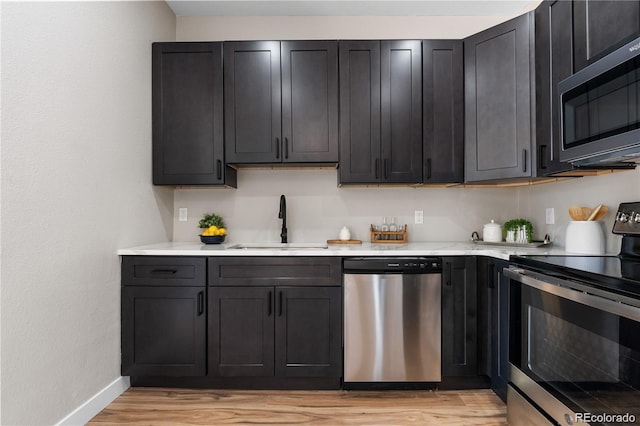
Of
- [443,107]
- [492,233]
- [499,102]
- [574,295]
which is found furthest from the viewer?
[492,233]

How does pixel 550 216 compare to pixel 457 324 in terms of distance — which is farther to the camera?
pixel 550 216

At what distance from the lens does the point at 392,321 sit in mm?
2271

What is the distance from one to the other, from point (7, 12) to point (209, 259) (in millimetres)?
1508

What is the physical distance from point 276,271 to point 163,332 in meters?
0.81

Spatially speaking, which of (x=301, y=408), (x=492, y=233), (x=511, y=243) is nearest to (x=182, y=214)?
(x=301, y=408)

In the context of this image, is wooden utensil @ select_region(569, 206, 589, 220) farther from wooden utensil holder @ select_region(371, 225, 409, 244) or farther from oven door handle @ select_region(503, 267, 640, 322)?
wooden utensil holder @ select_region(371, 225, 409, 244)

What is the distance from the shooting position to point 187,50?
266cm

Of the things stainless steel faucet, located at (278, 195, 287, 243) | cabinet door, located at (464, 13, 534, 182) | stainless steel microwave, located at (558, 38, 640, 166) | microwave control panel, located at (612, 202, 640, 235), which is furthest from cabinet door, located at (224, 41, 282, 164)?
microwave control panel, located at (612, 202, 640, 235)

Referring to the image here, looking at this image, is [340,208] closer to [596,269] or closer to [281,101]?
[281,101]

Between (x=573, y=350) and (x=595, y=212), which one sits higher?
(x=595, y=212)

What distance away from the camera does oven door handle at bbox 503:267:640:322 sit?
1.16 meters

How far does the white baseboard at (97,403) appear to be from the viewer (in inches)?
74.5

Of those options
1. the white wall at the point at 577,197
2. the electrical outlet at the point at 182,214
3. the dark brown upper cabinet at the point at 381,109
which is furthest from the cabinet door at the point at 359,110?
the electrical outlet at the point at 182,214

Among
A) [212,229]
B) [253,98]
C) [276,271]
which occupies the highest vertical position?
[253,98]
